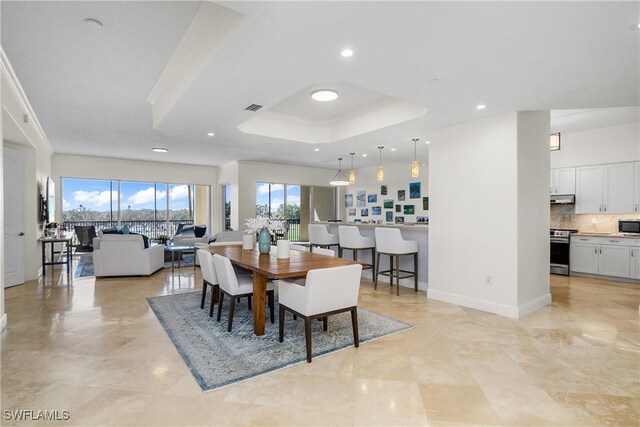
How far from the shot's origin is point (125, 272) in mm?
6109

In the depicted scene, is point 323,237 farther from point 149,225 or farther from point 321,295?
point 149,225

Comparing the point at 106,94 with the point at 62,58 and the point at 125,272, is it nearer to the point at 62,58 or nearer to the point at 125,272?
the point at 62,58

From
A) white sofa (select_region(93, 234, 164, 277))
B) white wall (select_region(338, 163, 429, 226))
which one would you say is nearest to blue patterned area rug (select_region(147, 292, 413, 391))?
white sofa (select_region(93, 234, 164, 277))

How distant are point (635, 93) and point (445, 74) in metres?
2.10

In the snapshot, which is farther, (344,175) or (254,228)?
(344,175)

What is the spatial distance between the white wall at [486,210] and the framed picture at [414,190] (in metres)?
4.20

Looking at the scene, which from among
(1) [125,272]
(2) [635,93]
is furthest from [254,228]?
(2) [635,93]

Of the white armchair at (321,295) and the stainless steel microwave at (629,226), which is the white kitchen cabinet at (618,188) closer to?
the stainless steel microwave at (629,226)

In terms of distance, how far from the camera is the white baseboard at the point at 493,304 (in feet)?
12.9

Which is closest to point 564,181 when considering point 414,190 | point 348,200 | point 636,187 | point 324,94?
point 636,187

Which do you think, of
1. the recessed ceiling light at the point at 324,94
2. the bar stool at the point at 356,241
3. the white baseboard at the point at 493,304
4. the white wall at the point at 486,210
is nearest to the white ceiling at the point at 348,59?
the white wall at the point at 486,210

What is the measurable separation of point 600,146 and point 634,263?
216 centimetres

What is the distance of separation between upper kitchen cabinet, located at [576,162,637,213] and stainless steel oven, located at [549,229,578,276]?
540mm

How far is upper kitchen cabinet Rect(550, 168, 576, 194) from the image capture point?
255 inches
